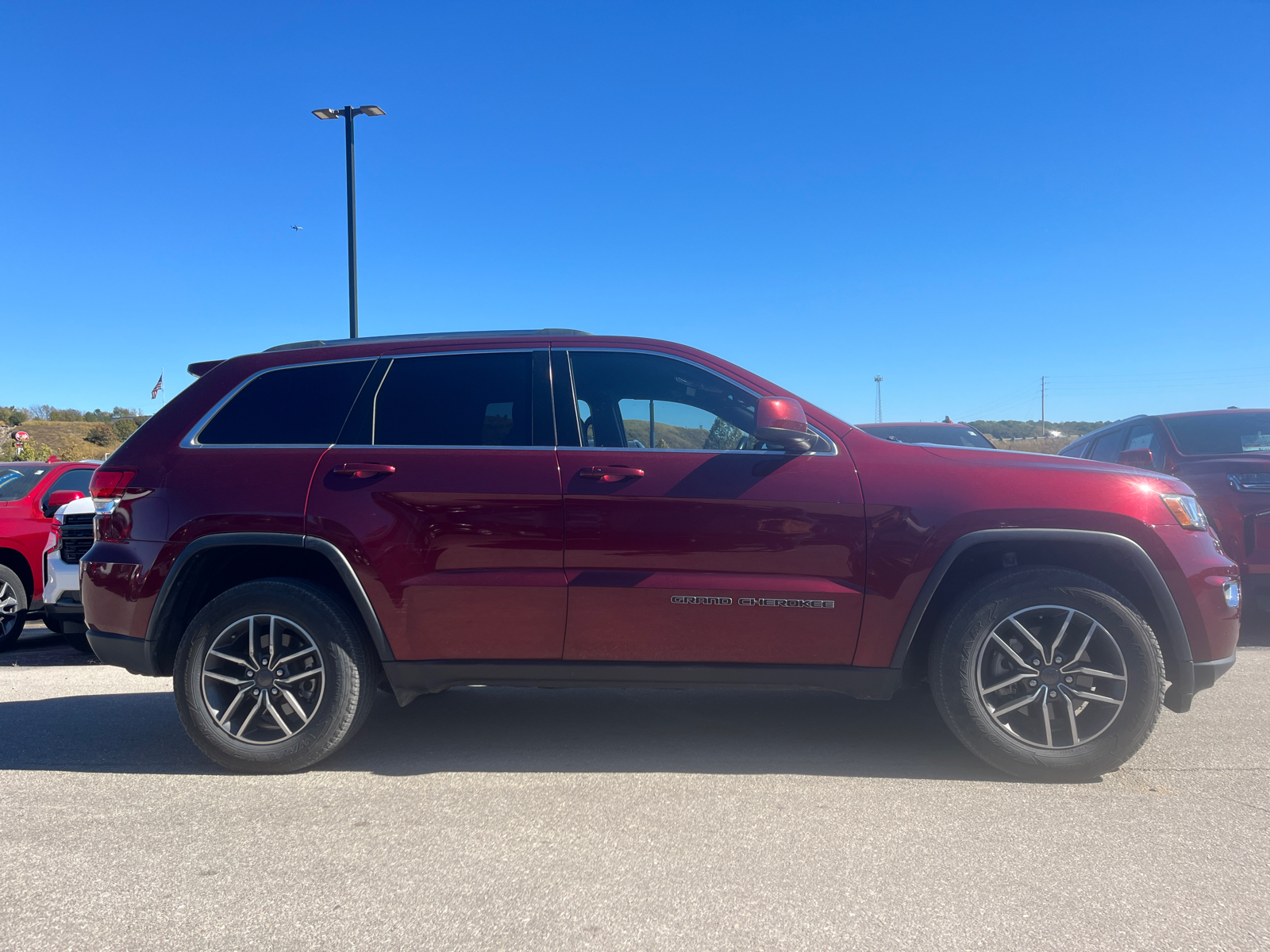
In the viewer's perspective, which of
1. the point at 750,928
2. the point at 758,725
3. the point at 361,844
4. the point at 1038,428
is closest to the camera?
the point at 750,928

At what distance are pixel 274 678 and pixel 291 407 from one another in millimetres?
1236

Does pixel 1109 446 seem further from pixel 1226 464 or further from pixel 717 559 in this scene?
pixel 717 559

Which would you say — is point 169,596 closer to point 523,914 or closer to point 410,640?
point 410,640

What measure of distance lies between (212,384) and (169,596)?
1021 millimetres

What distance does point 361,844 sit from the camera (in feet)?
10.4

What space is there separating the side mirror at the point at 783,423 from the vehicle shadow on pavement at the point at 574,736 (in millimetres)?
1425

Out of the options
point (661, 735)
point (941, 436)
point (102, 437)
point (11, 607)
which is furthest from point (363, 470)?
point (102, 437)

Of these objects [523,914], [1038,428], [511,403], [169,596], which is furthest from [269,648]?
[1038,428]

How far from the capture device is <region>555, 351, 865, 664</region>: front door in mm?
3746

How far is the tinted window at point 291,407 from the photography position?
13.5ft

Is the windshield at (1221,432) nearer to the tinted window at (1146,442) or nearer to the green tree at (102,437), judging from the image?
the tinted window at (1146,442)

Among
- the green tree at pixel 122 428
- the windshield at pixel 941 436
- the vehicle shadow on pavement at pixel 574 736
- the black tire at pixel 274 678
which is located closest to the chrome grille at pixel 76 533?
the vehicle shadow on pavement at pixel 574 736

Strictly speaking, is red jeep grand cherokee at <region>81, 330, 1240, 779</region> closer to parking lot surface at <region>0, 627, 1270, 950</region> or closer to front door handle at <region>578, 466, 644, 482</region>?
front door handle at <region>578, 466, 644, 482</region>

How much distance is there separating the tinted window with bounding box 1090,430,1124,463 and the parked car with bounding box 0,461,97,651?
963cm
